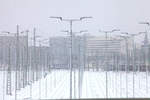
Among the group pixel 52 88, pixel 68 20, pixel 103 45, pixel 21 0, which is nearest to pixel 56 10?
pixel 68 20

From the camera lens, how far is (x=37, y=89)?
3607 millimetres

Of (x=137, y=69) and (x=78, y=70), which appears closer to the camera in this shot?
(x=78, y=70)

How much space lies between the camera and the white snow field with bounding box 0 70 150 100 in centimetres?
349

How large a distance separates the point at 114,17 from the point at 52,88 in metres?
1.14

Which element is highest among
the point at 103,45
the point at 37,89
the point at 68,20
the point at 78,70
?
the point at 68,20

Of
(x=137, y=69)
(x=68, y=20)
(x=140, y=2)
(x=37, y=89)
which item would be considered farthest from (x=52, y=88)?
(x=140, y=2)

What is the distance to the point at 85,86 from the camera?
143 inches

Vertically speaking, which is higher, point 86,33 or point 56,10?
point 56,10

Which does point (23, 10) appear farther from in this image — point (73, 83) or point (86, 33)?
point (73, 83)

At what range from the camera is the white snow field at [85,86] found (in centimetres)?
349

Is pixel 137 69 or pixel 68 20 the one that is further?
pixel 137 69

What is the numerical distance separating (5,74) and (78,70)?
0.83m

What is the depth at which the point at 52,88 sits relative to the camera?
367 cm

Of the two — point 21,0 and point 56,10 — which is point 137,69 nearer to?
point 56,10
